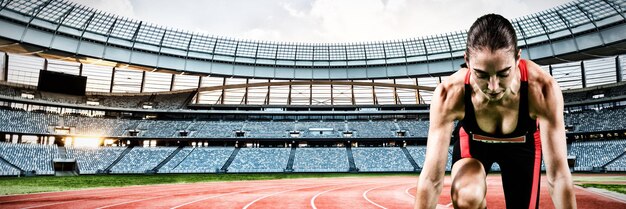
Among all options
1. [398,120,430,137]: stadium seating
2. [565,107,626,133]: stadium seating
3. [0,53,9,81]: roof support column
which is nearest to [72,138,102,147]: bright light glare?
[0,53,9,81]: roof support column

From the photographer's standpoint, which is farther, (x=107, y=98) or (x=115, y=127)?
(x=107, y=98)

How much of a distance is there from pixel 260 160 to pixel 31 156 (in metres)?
22.9

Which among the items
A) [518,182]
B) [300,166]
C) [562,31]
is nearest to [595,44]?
[562,31]

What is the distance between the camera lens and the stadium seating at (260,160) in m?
44.0

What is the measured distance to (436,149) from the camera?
2590 millimetres

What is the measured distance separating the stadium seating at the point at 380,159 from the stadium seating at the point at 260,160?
8800mm

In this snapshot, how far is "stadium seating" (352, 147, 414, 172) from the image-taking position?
4431cm

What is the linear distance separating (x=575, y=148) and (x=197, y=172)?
140 feet

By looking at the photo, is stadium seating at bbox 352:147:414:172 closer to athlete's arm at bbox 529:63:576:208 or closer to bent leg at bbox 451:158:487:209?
bent leg at bbox 451:158:487:209

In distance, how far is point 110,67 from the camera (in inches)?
1993

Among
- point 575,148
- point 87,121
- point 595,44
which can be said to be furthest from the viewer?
point 87,121

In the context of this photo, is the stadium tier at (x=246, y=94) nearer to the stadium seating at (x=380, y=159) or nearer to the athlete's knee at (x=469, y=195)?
the stadium seating at (x=380, y=159)

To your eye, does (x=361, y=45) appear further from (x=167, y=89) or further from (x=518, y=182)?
(x=518, y=182)

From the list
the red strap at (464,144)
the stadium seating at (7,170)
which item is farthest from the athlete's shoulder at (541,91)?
the stadium seating at (7,170)
